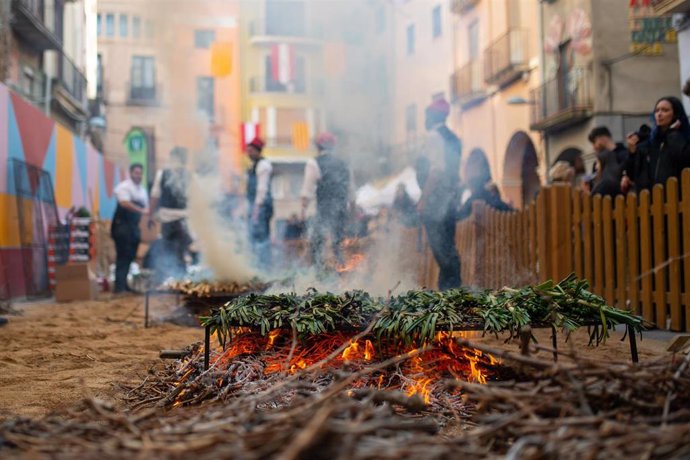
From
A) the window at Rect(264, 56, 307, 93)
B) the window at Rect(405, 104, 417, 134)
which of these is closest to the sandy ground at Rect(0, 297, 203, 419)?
the window at Rect(405, 104, 417, 134)

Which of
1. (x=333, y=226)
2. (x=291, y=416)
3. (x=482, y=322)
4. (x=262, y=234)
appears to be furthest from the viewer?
(x=262, y=234)

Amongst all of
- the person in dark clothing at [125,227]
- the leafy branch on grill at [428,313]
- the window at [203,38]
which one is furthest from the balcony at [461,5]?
the leafy branch on grill at [428,313]

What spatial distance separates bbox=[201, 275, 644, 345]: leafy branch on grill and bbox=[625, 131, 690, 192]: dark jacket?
3.25 metres

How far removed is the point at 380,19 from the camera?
1691 cm

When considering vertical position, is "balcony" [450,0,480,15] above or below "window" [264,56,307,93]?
below

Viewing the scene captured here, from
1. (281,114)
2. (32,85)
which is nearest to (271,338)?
(32,85)

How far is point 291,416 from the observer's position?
1.95m

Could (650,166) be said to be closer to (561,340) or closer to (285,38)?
(561,340)

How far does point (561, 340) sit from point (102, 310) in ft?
20.1

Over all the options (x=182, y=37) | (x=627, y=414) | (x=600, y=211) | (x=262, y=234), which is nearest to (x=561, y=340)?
(x=600, y=211)

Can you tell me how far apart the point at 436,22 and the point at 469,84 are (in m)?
4.96

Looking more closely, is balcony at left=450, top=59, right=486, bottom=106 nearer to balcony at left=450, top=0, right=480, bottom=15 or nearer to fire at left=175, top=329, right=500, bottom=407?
balcony at left=450, top=0, right=480, bottom=15

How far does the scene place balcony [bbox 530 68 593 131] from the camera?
18188 mm

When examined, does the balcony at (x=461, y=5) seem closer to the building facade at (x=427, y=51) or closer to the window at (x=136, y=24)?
the building facade at (x=427, y=51)
